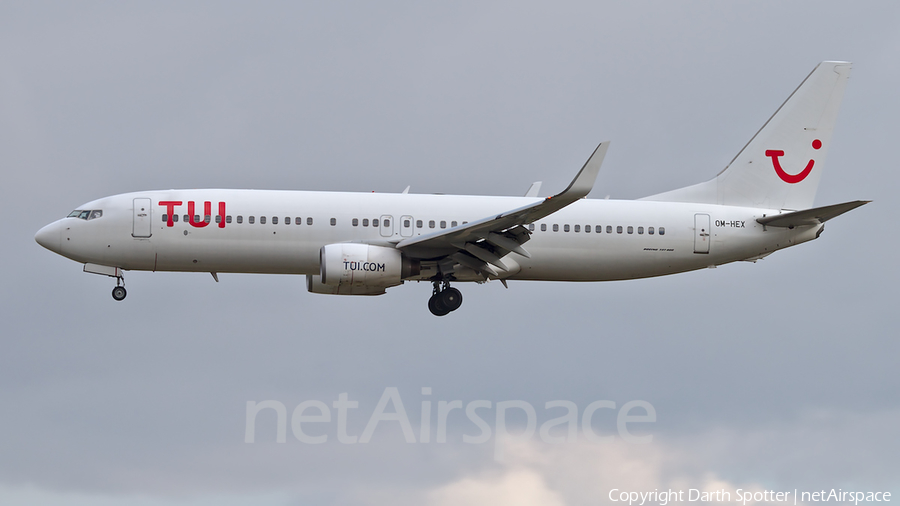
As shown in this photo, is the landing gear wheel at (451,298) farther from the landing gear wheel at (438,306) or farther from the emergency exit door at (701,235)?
the emergency exit door at (701,235)

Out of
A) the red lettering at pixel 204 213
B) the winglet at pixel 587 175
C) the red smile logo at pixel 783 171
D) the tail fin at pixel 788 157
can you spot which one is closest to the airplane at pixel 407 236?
the red lettering at pixel 204 213

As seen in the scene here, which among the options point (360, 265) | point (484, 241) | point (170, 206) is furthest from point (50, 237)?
point (484, 241)

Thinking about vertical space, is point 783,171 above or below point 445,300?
→ above

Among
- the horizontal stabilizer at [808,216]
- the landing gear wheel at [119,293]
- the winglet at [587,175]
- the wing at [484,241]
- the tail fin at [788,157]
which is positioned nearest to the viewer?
the winglet at [587,175]

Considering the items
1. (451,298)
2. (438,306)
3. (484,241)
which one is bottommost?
(438,306)

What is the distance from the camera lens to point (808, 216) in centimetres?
3834

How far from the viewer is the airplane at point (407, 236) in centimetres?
3619

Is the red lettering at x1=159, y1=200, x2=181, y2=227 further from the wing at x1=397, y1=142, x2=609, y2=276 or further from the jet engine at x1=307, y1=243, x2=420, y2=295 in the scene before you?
the wing at x1=397, y1=142, x2=609, y2=276

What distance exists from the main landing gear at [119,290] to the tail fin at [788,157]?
19918 mm

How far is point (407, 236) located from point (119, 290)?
10.2m

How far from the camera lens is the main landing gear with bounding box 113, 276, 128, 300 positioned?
37688 millimetres

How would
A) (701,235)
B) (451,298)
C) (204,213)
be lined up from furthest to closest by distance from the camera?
(701,235)
(451,298)
(204,213)

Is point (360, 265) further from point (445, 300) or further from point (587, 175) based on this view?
point (587, 175)

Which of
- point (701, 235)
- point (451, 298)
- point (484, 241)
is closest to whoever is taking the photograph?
point (484, 241)
